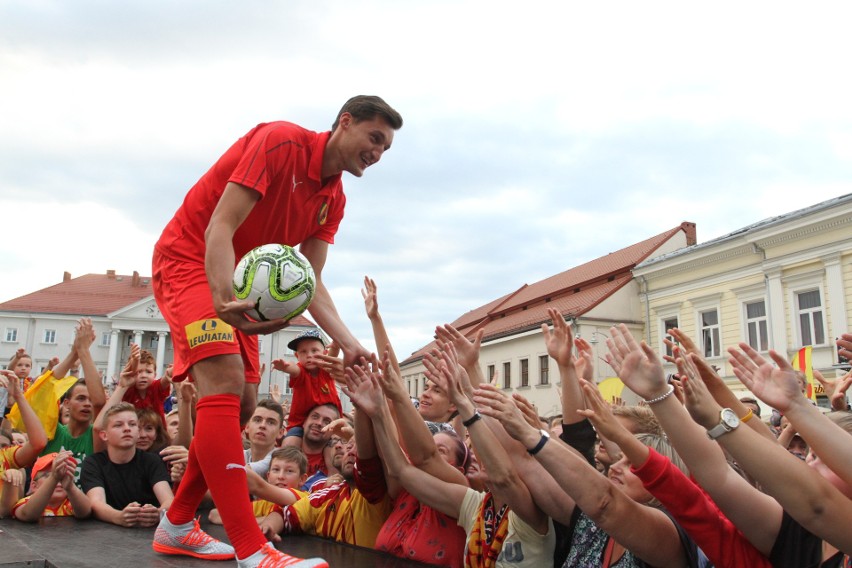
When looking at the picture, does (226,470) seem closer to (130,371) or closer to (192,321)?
(192,321)

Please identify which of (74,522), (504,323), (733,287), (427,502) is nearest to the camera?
(427,502)

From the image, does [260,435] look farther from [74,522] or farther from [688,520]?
[688,520]

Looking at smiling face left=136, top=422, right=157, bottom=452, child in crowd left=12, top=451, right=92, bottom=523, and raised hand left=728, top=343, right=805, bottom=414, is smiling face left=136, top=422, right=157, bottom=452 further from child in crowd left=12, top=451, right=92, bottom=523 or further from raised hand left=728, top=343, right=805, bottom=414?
raised hand left=728, top=343, right=805, bottom=414

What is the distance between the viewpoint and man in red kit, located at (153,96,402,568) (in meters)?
3.01

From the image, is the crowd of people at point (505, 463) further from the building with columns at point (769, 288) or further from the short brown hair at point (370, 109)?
the building with columns at point (769, 288)

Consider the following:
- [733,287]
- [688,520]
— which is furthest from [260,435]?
[733,287]

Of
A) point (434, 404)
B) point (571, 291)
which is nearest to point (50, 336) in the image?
point (571, 291)

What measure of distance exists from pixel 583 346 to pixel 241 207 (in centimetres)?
250

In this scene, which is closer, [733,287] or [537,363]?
[733,287]

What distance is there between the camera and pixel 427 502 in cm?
399

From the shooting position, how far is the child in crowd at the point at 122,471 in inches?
208

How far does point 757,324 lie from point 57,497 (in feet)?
75.8

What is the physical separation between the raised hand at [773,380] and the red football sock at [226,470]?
82.0 inches

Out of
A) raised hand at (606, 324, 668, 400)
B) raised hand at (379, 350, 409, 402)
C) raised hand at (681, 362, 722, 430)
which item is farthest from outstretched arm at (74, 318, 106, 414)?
raised hand at (681, 362, 722, 430)
